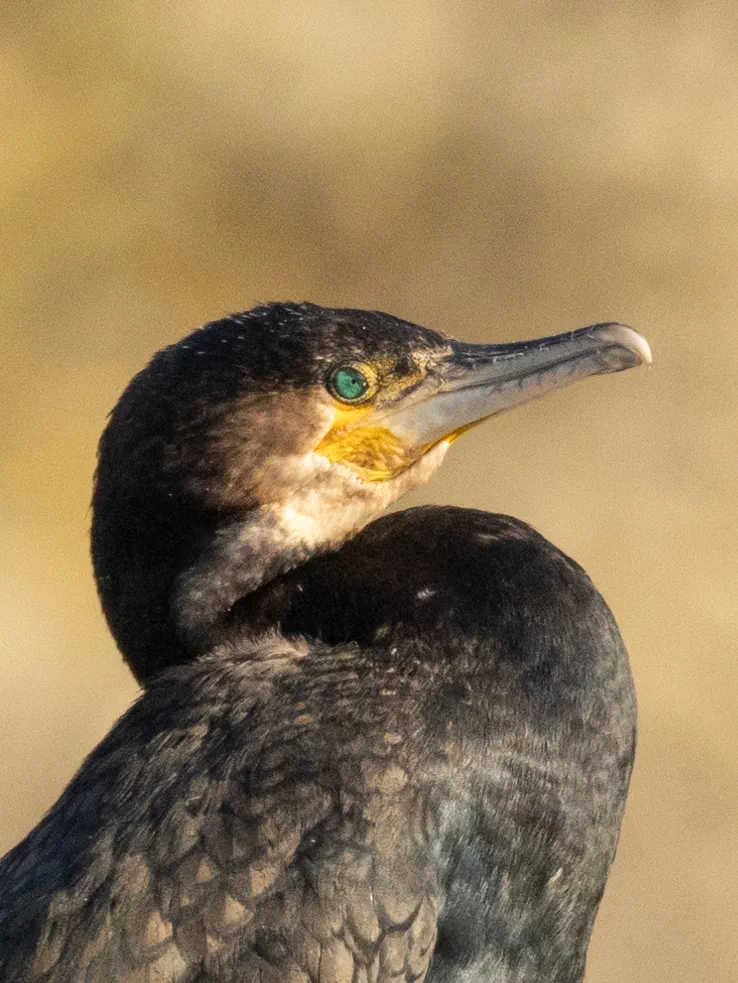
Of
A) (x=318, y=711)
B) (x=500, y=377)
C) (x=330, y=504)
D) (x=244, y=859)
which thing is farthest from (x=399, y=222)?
(x=244, y=859)

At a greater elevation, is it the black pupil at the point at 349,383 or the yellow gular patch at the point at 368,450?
the black pupil at the point at 349,383

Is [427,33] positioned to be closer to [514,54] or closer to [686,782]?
[514,54]

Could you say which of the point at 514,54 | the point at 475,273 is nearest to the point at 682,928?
the point at 475,273

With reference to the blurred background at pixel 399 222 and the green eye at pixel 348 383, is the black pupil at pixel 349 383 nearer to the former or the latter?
the green eye at pixel 348 383

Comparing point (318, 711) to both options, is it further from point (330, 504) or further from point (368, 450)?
point (368, 450)

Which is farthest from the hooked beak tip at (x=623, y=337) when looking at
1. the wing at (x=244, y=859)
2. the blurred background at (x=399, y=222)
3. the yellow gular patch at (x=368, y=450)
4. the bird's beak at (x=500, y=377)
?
the blurred background at (x=399, y=222)
